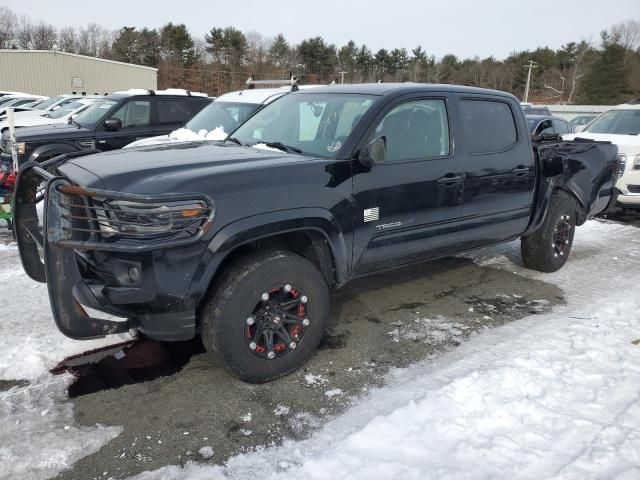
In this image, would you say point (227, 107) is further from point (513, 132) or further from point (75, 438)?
point (75, 438)

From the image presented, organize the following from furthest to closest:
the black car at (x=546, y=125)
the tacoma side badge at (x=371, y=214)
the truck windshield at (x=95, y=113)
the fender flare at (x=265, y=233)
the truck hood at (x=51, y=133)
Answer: the black car at (x=546, y=125) < the truck windshield at (x=95, y=113) < the truck hood at (x=51, y=133) < the tacoma side badge at (x=371, y=214) < the fender flare at (x=265, y=233)

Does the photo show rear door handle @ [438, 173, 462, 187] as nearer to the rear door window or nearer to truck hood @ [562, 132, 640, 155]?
the rear door window

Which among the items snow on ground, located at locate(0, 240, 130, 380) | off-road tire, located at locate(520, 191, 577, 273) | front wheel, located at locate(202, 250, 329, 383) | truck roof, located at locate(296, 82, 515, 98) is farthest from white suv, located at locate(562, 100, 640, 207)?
snow on ground, located at locate(0, 240, 130, 380)

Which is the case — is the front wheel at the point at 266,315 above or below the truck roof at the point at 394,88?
below

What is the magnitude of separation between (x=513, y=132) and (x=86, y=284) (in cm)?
394

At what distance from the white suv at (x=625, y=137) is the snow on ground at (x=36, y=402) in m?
8.28

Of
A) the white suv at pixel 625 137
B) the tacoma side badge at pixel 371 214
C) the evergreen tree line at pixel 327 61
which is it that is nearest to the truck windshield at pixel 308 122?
the tacoma side badge at pixel 371 214

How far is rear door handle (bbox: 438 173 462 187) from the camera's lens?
412cm

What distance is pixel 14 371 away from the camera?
340 centimetres

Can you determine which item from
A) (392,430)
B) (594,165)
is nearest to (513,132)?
(594,165)

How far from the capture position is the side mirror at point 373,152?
351 cm

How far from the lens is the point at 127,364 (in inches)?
141

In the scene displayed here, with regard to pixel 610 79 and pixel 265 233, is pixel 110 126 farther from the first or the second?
pixel 610 79

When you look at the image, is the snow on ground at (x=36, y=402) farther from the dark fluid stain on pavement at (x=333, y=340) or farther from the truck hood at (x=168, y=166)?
the dark fluid stain on pavement at (x=333, y=340)
